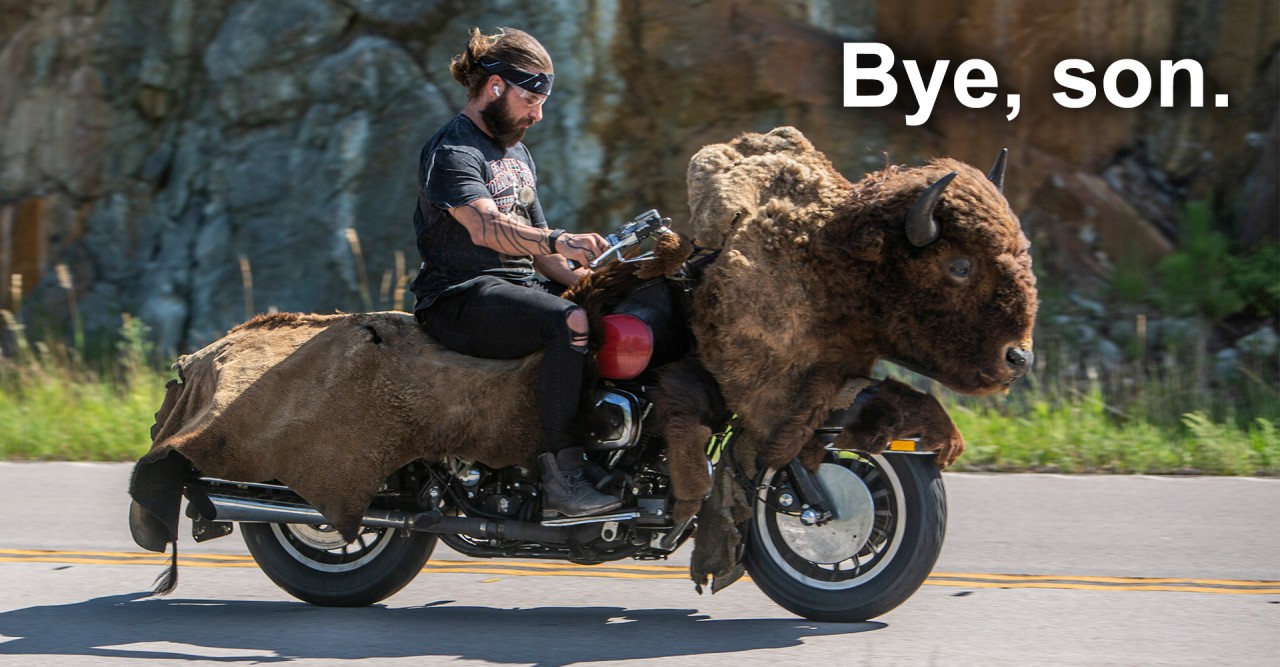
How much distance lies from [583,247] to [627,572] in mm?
2048

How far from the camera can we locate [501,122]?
5.87 meters

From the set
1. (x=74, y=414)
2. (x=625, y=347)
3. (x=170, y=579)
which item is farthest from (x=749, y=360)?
(x=74, y=414)

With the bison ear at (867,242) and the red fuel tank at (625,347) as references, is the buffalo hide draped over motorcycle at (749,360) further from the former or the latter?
the red fuel tank at (625,347)

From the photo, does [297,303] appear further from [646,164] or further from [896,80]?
[896,80]

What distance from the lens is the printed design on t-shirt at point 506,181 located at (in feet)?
19.1

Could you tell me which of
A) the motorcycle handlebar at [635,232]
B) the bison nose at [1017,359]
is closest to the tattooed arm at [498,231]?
the motorcycle handlebar at [635,232]

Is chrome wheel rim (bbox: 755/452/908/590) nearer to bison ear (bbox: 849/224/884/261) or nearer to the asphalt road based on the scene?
the asphalt road

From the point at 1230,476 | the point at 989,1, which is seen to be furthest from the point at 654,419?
the point at 989,1

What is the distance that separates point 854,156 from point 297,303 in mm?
5247

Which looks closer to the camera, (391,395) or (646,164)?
(391,395)

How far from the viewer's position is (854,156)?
1341 cm

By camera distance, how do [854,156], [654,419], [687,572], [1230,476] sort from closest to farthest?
[654,419] → [687,572] → [1230,476] → [854,156]

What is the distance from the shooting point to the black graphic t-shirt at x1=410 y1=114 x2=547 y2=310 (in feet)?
18.5

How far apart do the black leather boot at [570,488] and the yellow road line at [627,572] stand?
1.17 m
